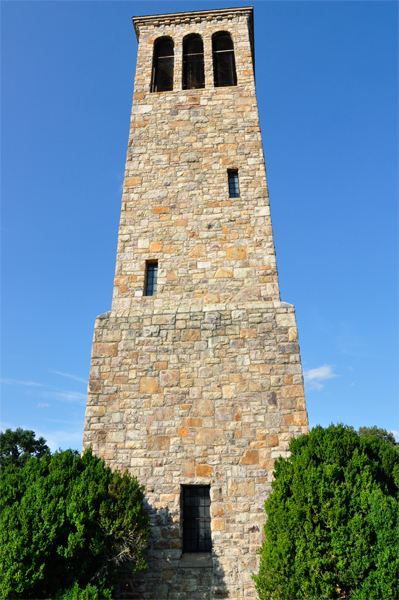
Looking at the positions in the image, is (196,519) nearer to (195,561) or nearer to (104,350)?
(195,561)

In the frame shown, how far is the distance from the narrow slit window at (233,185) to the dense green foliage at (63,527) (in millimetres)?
6838

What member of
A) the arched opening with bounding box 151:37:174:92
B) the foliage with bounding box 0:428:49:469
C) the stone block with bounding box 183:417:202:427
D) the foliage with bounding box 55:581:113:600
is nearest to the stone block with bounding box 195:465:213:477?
the stone block with bounding box 183:417:202:427

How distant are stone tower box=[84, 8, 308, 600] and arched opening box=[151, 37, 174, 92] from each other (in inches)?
95.3

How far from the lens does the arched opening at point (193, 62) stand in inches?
505

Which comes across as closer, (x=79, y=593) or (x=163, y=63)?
(x=79, y=593)

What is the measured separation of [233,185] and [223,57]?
6.12 meters

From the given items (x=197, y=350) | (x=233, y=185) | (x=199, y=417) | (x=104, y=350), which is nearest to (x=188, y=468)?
(x=199, y=417)

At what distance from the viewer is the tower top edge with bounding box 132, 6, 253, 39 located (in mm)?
13359

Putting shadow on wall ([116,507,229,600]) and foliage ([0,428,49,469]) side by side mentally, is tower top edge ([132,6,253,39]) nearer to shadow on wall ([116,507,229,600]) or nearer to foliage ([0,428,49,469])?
shadow on wall ([116,507,229,600])

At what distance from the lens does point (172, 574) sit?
6.58 m

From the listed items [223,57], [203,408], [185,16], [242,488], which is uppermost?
[185,16]

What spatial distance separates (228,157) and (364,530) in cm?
848

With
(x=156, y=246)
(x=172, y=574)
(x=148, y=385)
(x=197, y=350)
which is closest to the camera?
(x=172, y=574)

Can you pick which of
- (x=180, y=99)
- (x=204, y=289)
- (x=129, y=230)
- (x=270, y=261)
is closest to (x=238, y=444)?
(x=204, y=289)
